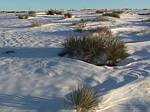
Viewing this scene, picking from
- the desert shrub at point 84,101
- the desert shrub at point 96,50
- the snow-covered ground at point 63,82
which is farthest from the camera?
the desert shrub at point 96,50

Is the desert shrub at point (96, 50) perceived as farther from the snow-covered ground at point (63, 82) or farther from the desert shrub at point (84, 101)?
the desert shrub at point (84, 101)

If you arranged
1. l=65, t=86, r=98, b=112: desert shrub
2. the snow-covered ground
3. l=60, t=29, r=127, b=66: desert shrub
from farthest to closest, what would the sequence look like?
l=60, t=29, r=127, b=66: desert shrub, the snow-covered ground, l=65, t=86, r=98, b=112: desert shrub

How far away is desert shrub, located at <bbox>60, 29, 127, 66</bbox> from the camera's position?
32.6 feet

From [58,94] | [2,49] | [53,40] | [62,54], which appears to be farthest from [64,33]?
[58,94]

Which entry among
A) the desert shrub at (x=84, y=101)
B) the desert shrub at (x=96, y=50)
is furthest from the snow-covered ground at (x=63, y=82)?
the desert shrub at (x=96, y=50)

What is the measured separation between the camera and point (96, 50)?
10148 millimetres

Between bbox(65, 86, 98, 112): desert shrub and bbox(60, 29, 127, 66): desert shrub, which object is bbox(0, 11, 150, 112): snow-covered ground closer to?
bbox(65, 86, 98, 112): desert shrub

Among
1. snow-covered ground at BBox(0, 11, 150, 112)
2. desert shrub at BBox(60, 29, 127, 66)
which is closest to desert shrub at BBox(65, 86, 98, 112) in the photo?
snow-covered ground at BBox(0, 11, 150, 112)

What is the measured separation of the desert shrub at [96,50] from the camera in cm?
994

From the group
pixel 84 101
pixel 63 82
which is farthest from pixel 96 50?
pixel 84 101

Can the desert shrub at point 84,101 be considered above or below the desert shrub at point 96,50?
above

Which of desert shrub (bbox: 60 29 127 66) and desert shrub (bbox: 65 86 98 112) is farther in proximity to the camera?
desert shrub (bbox: 60 29 127 66)

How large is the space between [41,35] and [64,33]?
1.17m

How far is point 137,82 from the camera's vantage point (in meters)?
7.72
